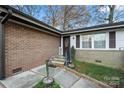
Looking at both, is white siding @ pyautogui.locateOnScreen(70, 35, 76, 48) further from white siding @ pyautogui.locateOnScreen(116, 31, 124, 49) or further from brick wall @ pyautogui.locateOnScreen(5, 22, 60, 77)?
white siding @ pyautogui.locateOnScreen(116, 31, 124, 49)

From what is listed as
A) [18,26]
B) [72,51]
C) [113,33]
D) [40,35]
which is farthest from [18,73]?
[113,33]

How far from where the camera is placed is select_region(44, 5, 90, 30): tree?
50.6 ft

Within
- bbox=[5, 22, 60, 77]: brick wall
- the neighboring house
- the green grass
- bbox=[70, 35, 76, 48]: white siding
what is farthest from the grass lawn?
bbox=[70, 35, 76, 48]: white siding

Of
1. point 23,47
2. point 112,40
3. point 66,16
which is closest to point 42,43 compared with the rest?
point 23,47

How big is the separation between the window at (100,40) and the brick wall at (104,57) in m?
0.43

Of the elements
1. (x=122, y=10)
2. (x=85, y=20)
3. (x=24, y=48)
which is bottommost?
(x=24, y=48)

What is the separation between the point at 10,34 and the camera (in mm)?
4074

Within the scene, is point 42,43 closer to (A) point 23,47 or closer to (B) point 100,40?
(A) point 23,47

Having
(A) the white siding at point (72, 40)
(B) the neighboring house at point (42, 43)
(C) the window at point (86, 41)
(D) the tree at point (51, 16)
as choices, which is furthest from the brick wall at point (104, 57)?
(D) the tree at point (51, 16)

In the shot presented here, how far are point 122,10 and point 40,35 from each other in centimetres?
1405

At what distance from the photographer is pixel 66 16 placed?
51.6 ft

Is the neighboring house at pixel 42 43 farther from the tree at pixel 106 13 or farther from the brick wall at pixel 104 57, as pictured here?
the tree at pixel 106 13
